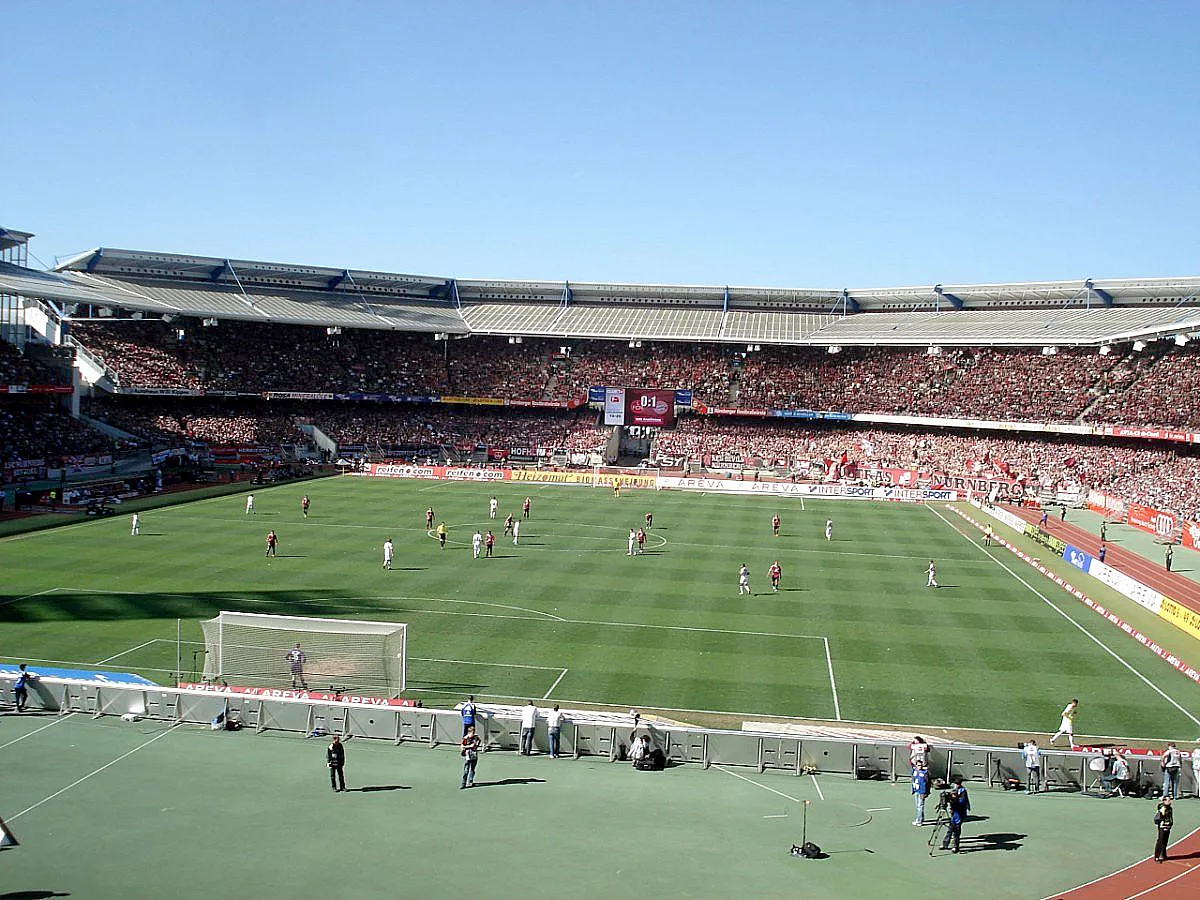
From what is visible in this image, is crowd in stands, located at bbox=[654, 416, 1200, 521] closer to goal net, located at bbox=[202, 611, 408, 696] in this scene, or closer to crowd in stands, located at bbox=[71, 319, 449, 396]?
crowd in stands, located at bbox=[71, 319, 449, 396]

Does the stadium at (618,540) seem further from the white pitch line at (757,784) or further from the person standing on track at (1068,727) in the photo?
the person standing on track at (1068,727)

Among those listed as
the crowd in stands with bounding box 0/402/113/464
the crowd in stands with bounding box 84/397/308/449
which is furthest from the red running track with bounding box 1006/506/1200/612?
the crowd in stands with bounding box 0/402/113/464

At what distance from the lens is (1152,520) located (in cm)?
5638

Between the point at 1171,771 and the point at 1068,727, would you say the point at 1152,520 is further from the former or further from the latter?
the point at 1171,771

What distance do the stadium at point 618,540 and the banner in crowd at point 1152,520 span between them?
0.39 metres

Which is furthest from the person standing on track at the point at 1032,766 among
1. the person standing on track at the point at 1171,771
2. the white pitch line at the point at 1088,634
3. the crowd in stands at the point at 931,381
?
the crowd in stands at the point at 931,381

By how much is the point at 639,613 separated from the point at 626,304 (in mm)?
70461

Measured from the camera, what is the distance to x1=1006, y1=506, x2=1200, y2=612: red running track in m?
38.4

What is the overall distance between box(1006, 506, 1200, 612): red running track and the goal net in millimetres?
27435

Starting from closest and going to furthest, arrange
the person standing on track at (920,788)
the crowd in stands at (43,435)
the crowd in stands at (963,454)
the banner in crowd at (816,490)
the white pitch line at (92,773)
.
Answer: the white pitch line at (92,773) < the person standing on track at (920,788) < the crowd in stands at (43,435) < the crowd in stands at (963,454) < the banner in crowd at (816,490)

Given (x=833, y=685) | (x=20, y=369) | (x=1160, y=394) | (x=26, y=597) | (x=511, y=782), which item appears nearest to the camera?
(x=511, y=782)

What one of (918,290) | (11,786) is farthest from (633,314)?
(11,786)

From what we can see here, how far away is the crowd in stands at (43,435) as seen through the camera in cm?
5750

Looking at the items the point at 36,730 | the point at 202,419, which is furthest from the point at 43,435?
the point at 36,730
